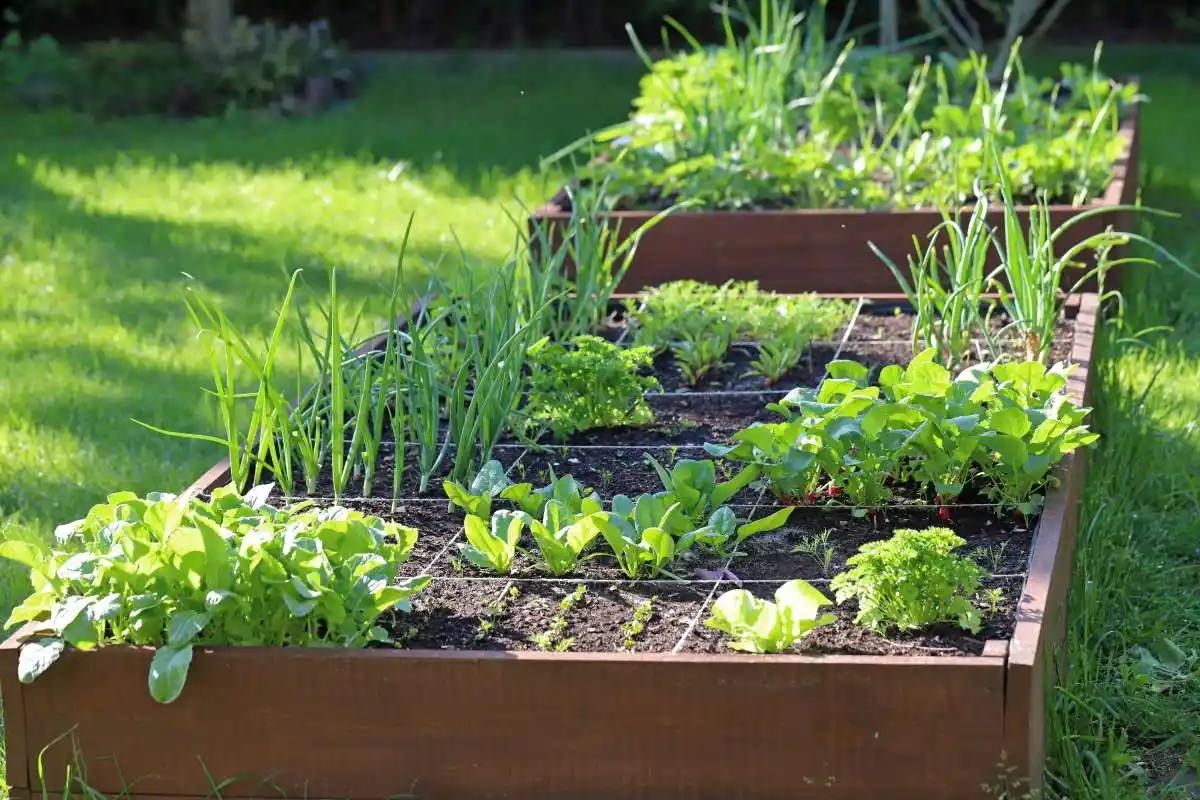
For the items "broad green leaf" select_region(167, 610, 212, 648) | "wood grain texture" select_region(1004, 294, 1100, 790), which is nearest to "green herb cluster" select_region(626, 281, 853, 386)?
"wood grain texture" select_region(1004, 294, 1100, 790)

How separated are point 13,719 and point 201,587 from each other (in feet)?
1.08

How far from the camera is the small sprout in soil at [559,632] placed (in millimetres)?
2289

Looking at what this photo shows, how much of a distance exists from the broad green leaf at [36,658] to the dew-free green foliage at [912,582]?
1087 millimetres

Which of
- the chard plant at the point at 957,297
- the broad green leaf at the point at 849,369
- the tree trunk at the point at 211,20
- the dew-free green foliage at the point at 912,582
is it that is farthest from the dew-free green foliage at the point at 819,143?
the tree trunk at the point at 211,20

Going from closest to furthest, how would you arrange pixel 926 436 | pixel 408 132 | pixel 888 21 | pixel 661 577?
pixel 661 577 < pixel 926 436 < pixel 888 21 < pixel 408 132

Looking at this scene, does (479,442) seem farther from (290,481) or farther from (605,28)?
(605,28)

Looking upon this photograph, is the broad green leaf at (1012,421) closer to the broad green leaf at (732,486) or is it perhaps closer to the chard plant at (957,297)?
the broad green leaf at (732,486)

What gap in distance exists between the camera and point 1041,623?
7.23ft

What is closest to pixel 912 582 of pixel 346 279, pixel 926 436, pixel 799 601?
pixel 799 601

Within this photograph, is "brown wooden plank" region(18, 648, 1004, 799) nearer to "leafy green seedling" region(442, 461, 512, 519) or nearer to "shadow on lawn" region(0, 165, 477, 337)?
"leafy green seedling" region(442, 461, 512, 519)

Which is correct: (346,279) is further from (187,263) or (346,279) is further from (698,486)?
(698,486)

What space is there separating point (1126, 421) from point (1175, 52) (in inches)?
321

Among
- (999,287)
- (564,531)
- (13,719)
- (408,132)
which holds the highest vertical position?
(999,287)

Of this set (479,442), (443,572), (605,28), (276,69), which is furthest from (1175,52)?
(443,572)
